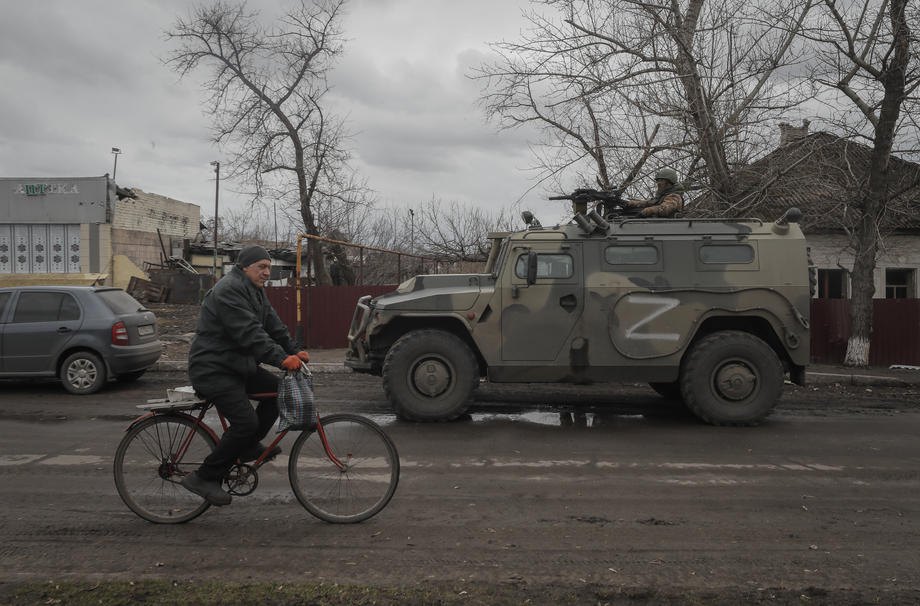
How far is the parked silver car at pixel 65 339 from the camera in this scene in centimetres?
998

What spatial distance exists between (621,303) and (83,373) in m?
7.54

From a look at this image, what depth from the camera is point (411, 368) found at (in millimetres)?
7988

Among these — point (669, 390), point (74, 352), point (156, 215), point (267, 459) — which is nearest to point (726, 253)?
point (669, 390)

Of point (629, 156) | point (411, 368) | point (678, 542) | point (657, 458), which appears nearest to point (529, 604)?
point (678, 542)

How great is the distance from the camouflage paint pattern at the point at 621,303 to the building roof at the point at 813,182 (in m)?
5.03

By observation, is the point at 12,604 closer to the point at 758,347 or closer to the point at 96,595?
the point at 96,595

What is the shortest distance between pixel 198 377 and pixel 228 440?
1.42 ft

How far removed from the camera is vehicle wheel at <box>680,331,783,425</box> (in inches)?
314

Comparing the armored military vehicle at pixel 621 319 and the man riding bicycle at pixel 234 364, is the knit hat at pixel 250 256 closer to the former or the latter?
the man riding bicycle at pixel 234 364

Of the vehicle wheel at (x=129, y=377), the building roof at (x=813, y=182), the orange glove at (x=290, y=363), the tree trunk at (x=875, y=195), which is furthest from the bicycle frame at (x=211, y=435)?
the tree trunk at (x=875, y=195)

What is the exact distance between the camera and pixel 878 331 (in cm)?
1380

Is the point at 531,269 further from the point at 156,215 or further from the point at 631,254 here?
the point at 156,215

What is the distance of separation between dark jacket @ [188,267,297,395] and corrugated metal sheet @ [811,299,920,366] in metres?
12.4

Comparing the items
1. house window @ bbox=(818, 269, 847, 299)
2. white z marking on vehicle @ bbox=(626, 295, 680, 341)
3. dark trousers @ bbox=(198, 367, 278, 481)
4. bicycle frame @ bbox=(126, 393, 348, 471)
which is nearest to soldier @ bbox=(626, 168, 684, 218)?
white z marking on vehicle @ bbox=(626, 295, 680, 341)
